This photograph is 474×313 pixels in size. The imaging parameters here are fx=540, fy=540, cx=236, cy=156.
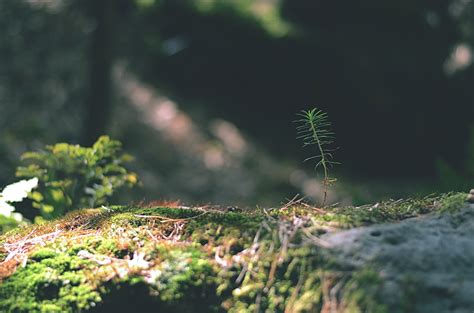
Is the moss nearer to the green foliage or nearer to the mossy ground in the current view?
the mossy ground

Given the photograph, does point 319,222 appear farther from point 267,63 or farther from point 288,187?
point 267,63

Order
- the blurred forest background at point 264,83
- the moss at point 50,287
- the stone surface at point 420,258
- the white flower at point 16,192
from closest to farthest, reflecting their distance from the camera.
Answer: the stone surface at point 420,258
the moss at point 50,287
the white flower at point 16,192
the blurred forest background at point 264,83

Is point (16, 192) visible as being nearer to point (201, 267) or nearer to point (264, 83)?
point (201, 267)

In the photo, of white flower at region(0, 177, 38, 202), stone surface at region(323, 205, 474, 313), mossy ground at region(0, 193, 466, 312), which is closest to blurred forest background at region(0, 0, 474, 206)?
white flower at region(0, 177, 38, 202)

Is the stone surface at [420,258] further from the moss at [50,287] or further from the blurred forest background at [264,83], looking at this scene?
the blurred forest background at [264,83]

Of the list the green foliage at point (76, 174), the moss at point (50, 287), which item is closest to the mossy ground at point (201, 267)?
the moss at point (50, 287)

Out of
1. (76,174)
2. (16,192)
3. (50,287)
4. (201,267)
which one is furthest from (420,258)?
(76,174)
